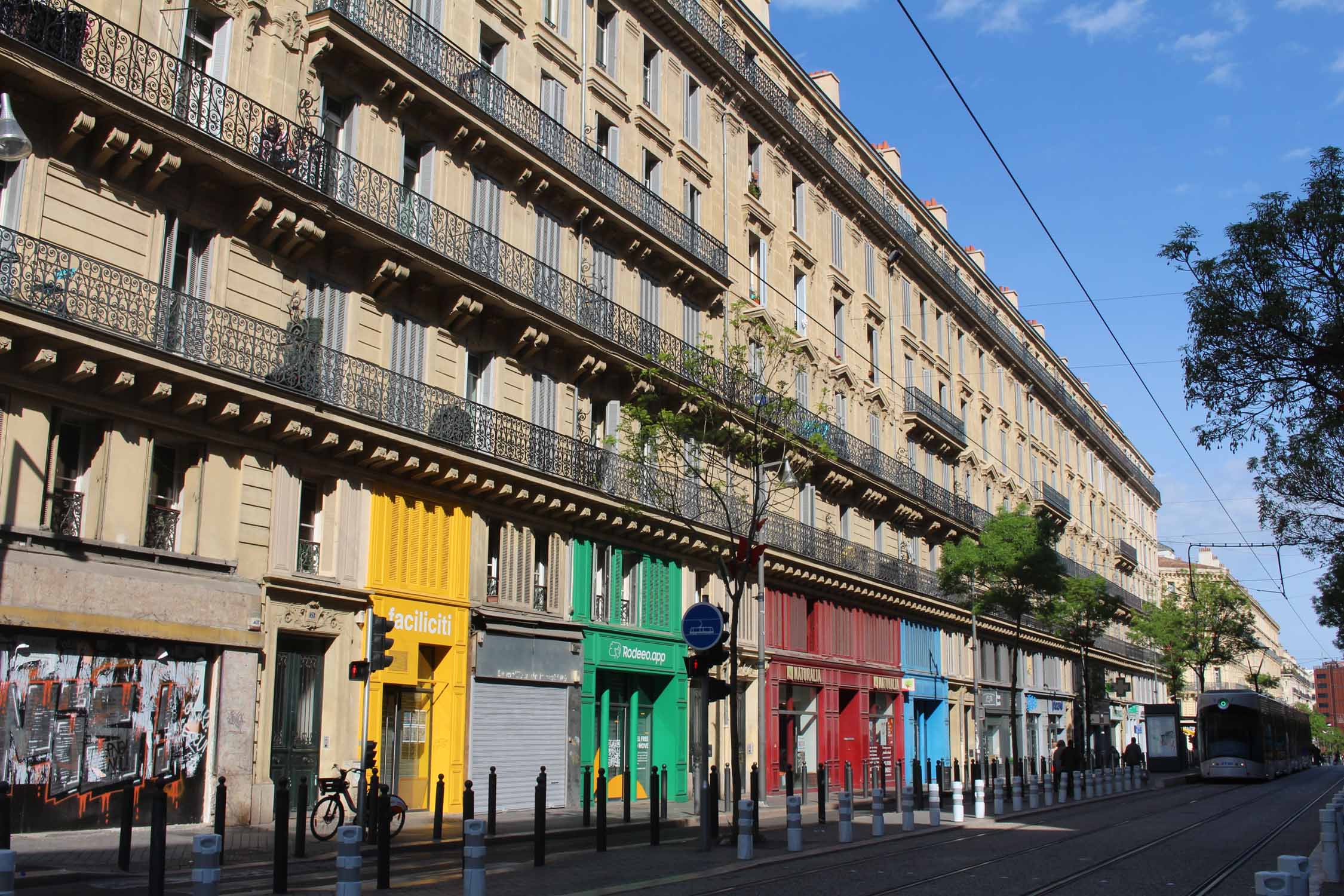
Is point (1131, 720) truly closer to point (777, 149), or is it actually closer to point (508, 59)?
A: point (777, 149)

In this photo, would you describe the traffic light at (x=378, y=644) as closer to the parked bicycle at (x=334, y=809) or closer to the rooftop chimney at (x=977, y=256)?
the parked bicycle at (x=334, y=809)

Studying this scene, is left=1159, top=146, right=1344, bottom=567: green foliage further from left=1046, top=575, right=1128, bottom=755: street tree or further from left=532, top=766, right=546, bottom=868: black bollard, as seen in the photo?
left=1046, top=575, right=1128, bottom=755: street tree

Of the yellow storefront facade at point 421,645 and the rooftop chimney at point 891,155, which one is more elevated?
the rooftop chimney at point 891,155

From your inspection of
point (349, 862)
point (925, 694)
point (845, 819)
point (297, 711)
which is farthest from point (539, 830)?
point (925, 694)

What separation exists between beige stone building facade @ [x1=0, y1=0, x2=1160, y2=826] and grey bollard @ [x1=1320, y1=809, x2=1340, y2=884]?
45.9 ft

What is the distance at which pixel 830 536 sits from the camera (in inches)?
A: 1505

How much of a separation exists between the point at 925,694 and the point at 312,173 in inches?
1265

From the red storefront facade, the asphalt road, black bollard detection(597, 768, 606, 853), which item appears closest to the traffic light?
the asphalt road

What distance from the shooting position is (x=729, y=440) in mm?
23766

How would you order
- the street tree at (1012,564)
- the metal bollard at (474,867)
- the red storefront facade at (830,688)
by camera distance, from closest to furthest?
the metal bollard at (474,867), the red storefront facade at (830,688), the street tree at (1012,564)

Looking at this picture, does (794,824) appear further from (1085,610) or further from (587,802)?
(1085,610)

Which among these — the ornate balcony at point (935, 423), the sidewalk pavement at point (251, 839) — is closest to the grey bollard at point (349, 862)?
the sidewalk pavement at point (251, 839)

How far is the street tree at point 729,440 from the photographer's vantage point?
74.6 feet

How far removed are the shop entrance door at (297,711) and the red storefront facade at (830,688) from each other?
16.0 metres
